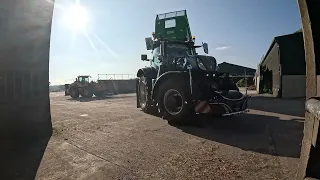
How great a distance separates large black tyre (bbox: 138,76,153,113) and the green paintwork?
14.7ft

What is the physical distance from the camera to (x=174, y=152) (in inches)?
188

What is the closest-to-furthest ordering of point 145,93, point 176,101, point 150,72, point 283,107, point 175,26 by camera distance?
point 176,101, point 150,72, point 145,93, point 283,107, point 175,26

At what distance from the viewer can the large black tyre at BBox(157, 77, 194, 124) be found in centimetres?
732

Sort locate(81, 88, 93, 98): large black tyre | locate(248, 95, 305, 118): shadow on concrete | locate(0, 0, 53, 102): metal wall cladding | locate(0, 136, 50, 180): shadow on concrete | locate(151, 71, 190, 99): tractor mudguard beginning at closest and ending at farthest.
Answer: locate(0, 136, 50, 180): shadow on concrete → locate(0, 0, 53, 102): metal wall cladding → locate(151, 71, 190, 99): tractor mudguard → locate(248, 95, 305, 118): shadow on concrete → locate(81, 88, 93, 98): large black tyre

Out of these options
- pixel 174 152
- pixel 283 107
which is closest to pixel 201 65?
pixel 174 152

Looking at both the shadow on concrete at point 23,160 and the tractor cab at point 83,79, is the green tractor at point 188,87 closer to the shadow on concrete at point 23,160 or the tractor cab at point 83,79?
the shadow on concrete at point 23,160

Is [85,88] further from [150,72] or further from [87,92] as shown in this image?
[150,72]

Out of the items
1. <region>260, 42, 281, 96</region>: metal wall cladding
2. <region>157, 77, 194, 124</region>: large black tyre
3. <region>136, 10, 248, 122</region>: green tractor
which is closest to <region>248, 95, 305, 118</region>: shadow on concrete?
<region>136, 10, 248, 122</region>: green tractor

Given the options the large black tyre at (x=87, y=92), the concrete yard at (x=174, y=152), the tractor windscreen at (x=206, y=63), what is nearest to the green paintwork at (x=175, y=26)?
the tractor windscreen at (x=206, y=63)

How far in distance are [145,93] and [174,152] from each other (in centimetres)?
581

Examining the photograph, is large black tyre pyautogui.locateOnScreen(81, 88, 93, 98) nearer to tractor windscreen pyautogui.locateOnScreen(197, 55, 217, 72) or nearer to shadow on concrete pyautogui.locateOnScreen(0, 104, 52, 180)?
tractor windscreen pyautogui.locateOnScreen(197, 55, 217, 72)

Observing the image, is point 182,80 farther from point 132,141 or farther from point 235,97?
point 132,141

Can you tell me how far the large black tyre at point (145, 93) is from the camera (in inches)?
388

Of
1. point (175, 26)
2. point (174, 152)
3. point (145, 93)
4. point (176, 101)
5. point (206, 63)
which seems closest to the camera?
point (174, 152)
